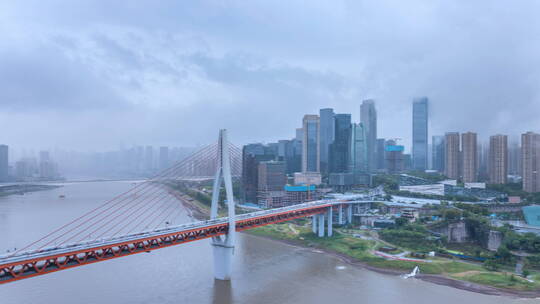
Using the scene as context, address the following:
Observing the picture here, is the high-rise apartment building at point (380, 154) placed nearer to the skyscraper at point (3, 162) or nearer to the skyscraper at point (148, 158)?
the skyscraper at point (148, 158)

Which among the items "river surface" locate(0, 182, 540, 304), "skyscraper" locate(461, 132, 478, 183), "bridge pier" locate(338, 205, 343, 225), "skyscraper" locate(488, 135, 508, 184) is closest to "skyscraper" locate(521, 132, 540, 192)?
"skyscraper" locate(488, 135, 508, 184)

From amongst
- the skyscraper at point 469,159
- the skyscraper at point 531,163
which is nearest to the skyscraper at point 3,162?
the skyscraper at point 469,159

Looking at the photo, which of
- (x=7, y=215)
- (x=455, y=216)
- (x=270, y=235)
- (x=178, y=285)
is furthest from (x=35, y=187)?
(x=455, y=216)

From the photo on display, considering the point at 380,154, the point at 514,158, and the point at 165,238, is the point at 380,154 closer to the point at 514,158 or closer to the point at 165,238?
the point at 514,158

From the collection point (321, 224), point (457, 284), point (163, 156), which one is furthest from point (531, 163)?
point (163, 156)

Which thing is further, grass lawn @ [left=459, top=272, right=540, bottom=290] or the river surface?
grass lawn @ [left=459, top=272, right=540, bottom=290]

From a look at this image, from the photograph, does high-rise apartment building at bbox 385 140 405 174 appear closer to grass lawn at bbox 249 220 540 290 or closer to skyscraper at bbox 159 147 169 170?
grass lawn at bbox 249 220 540 290
